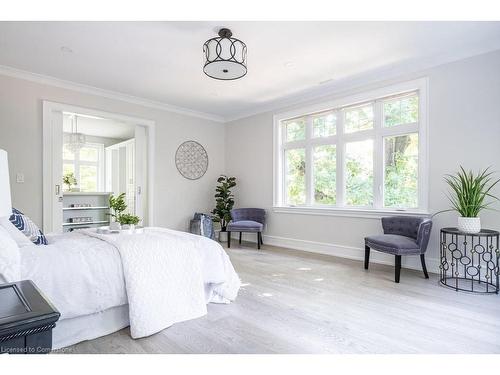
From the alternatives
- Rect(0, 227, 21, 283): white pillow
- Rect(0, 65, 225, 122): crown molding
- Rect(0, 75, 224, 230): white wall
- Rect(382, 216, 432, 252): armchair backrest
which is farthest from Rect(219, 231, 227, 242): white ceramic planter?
Rect(0, 227, 21, 283): white pillow

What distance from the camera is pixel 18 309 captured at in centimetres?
104

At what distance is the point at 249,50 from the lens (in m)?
3.20

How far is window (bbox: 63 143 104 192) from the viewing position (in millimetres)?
7602

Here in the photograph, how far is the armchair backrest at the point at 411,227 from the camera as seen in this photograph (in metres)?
3.20

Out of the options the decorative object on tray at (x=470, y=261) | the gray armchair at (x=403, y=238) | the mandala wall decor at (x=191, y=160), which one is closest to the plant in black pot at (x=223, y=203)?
the mandala wall decor at (x=191, y=160)

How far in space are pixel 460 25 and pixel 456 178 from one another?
157 centimetres

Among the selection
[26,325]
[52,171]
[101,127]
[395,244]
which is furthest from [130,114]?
[26,325]

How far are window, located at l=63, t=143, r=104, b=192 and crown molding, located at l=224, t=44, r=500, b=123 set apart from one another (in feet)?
16.2

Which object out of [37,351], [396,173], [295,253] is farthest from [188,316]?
[396,173]

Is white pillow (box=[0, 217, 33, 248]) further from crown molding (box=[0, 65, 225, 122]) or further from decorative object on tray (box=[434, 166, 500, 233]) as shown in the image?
decorative object on tray (box=[434, 166, 500, 233])

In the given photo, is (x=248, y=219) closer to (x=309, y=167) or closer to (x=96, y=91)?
(x=309, y=167)

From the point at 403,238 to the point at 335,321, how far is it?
1.60 meters

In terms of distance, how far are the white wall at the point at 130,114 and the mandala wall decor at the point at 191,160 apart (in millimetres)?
95

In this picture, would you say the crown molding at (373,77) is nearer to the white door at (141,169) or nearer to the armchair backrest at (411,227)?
the armchair backrest at (411,227)
